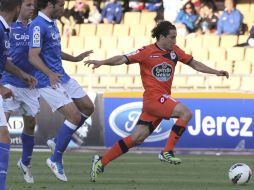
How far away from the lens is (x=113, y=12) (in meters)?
25.6

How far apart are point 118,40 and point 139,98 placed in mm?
6494

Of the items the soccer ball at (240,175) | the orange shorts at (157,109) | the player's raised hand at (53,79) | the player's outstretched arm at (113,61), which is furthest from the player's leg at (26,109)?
the soccer ball at (240,175)

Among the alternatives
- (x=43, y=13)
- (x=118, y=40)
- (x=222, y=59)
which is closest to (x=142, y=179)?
(x=43, y=13)

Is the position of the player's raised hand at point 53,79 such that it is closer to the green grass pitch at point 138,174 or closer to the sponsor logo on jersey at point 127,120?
the green grass pitch at point 138,174

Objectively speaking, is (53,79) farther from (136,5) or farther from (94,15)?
(136,5)

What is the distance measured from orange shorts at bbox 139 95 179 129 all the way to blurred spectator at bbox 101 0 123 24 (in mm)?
12928

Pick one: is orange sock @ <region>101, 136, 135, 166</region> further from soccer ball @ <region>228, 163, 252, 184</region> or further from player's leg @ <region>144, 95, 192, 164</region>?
soccer ball @ <region>228, 163, 252, 184</region>

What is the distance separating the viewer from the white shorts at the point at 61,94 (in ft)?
39.6

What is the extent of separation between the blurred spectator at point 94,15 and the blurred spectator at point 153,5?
52.0 inches

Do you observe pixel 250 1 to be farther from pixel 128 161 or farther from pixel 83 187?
pixel 83 187

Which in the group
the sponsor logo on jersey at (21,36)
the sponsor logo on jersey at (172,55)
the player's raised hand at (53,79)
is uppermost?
the sponsor logo on jersey at (21,36)

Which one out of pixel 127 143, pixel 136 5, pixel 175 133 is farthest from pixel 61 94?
pixel 136 5

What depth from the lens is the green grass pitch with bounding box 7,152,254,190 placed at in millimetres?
11507

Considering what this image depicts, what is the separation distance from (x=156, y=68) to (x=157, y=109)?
59 cm
